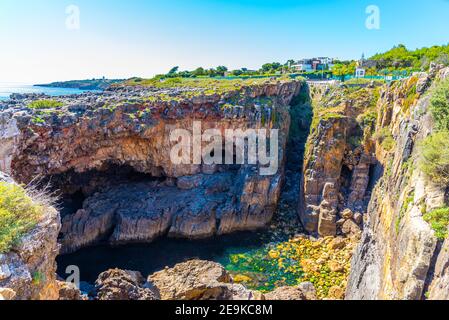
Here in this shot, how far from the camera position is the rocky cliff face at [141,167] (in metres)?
22.8

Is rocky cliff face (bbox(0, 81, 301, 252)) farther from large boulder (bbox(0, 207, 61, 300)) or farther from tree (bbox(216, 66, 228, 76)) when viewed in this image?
tree (bbox(216, 66, 228, 76))

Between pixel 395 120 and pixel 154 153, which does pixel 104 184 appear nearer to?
pixel 154 153

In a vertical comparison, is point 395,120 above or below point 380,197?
above

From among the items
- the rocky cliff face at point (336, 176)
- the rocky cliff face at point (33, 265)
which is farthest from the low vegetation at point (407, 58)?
the rocky cliff face at point (33, 265)

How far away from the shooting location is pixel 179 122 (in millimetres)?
27594

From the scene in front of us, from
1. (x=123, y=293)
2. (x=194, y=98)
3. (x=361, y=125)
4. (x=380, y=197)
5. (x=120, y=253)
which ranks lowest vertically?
(x=120, y=253)

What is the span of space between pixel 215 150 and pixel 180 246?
10.0 metres

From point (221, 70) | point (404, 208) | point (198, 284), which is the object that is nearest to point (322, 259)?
point (198, 284)

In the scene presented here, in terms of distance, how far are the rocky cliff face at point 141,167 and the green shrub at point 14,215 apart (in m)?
13.5

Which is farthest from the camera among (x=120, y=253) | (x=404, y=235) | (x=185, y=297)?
(x=120, y=253)

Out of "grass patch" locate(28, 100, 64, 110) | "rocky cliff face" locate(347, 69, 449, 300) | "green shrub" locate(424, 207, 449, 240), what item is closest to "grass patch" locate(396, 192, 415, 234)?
"rocky cliff face" locate(347, 69, 449, 300)

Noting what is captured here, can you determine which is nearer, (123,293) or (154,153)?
(123,293)

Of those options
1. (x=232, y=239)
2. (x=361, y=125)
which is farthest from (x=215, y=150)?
(x=361, y=125)

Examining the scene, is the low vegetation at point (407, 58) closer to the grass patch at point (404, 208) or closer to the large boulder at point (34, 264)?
the grass patch at point (404, 208)
